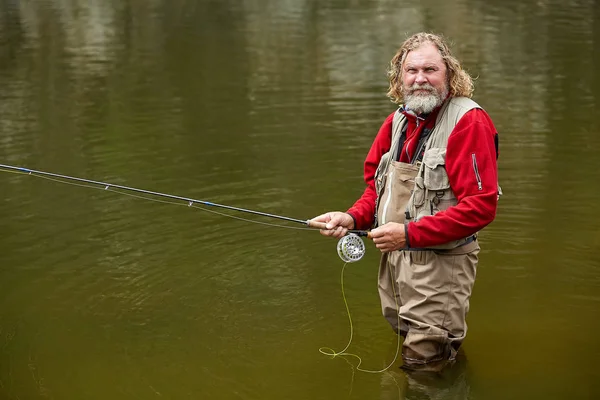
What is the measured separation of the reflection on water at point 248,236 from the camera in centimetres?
521

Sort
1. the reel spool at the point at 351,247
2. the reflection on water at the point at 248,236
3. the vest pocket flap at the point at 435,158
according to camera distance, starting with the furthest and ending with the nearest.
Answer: the reflection on water at the point at 248,236, the reel spool at the point at 351,247, the vest pocket flap at the point at 435,158

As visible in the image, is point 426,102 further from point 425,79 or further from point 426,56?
point 426,56

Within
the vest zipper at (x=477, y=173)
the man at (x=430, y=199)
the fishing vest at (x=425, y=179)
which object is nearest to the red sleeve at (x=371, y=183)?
the man at (x=430, y=199)

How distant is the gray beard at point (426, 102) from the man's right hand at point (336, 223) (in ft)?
2.29

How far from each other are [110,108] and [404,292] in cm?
889

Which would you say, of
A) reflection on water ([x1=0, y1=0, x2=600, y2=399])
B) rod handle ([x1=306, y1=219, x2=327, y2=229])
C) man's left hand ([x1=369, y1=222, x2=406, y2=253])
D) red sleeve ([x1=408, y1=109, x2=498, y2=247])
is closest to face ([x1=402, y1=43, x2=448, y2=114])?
red sleeve ([x1=408, y1=109, x2=498, y2=247])

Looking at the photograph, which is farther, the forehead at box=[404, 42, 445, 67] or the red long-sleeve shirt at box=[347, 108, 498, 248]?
the forehead at box=[404, 42, 445, 67]

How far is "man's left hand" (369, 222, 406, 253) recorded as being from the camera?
14.5 feet

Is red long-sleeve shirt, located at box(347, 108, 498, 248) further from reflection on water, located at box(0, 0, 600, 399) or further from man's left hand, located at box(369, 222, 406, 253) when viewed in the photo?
reflection on water, located at box(0, 0, 600, 399)

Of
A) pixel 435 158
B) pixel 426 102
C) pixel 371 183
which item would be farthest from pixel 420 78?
pixel 371 183

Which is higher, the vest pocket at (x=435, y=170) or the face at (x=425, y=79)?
the face at (x=425, y=79)

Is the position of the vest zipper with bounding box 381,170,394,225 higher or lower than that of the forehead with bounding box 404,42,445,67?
lower

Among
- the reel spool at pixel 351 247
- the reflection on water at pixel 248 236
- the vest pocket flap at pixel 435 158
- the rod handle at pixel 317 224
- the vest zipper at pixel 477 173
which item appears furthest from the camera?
the reflection on water at pixel 248 236

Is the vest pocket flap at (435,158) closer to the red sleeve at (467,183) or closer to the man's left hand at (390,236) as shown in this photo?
the red sleeve at (467,183)
